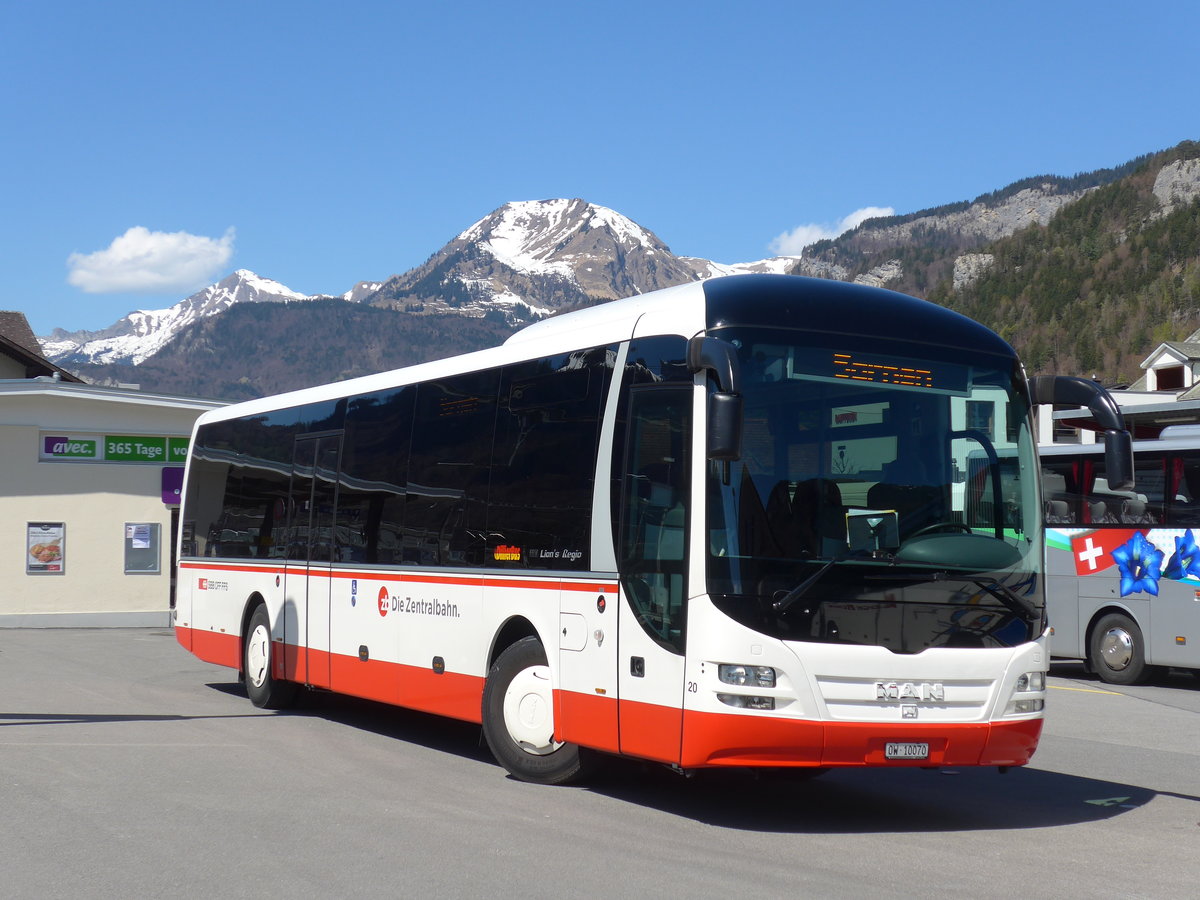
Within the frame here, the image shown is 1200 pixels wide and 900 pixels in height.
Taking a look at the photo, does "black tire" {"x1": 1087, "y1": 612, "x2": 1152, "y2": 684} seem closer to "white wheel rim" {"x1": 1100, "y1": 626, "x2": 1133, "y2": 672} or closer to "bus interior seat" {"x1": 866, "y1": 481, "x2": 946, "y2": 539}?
"white wheel rim" {"x1": 1100, "y1": 626, "x2": 1133, "y2": 672}

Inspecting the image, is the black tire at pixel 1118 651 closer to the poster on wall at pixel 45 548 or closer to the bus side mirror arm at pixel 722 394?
the bus side mirror arm at pixel 722 394

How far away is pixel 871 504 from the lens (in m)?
8.01

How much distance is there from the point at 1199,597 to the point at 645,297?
11994 mm

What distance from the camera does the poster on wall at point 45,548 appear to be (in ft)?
91.9

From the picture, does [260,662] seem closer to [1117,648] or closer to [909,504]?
[909,504]

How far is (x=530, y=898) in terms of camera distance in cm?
613

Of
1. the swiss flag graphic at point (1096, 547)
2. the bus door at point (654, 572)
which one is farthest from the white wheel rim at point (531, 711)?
the swiss flag graphic at point (1096, 547)

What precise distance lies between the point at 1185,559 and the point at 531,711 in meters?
11.8

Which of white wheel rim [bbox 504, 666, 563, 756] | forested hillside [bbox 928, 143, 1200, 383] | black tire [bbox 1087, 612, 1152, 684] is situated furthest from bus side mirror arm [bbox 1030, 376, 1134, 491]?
forested hillside [bbox 928, 143, 1200, 383]

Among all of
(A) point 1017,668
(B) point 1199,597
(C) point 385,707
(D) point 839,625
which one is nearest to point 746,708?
(D) point 839,625

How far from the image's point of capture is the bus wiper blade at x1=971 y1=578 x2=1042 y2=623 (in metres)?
8.16

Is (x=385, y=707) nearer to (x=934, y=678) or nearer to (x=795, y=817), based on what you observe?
(x=795, y=817)

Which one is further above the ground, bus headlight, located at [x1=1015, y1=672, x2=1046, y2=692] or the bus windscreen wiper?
the bus windscreen wiper

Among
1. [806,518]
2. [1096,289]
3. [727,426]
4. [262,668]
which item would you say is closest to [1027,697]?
[806,518]
